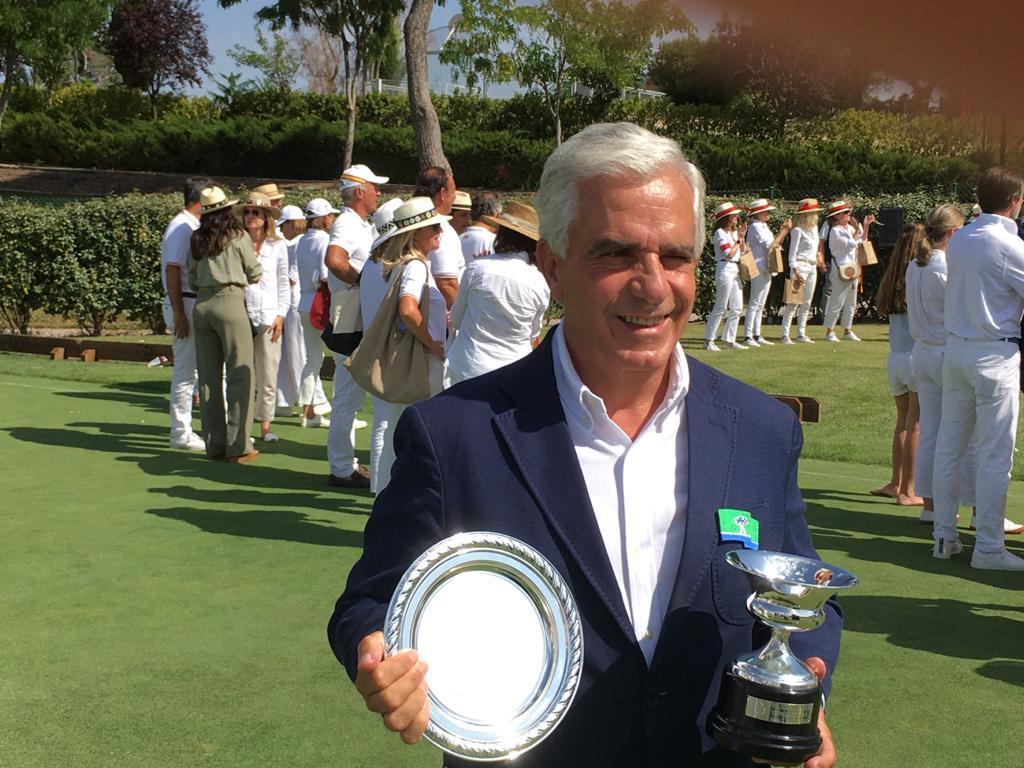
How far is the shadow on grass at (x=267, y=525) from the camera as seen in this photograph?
8.00 meters

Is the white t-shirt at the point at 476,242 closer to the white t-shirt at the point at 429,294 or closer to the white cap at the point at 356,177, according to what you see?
the white cap at the point at 356,177

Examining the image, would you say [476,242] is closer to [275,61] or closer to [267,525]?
[267,525]

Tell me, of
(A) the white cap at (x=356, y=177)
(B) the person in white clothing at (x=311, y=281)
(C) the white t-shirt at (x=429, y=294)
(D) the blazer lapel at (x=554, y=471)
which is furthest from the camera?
(B) the person in white clothing at (x=311, y=281)

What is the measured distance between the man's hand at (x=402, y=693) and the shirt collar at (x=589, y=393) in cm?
69

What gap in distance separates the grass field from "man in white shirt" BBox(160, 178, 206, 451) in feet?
1.19

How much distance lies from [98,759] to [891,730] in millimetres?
3052

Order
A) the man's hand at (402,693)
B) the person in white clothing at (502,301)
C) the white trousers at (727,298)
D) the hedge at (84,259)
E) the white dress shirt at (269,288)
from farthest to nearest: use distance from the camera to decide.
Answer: the white trousers at (727,298)
the hedge at (84,259)
the white dress shirt at (269,288)
the person in white clothing at (502,301)
the man's hand at (402,693)

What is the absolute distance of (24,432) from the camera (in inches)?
464

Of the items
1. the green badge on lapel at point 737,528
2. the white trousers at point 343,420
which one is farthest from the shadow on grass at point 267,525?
the green badge on lapel at point 737,528

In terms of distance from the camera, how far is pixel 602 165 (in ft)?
7.88

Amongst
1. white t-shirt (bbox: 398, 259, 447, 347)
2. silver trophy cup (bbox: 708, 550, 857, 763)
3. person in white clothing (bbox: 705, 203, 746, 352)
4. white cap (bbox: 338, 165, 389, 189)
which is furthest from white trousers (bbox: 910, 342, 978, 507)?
person in white clothing (bbox: 705, 203, 746, 352)

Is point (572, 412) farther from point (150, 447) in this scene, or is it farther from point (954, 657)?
point (150, 447)

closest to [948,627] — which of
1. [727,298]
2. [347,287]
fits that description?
[347,287]

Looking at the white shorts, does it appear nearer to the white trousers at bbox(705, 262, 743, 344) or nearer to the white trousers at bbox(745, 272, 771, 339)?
the white trousers at bbox(705, 262, 743, 344)
